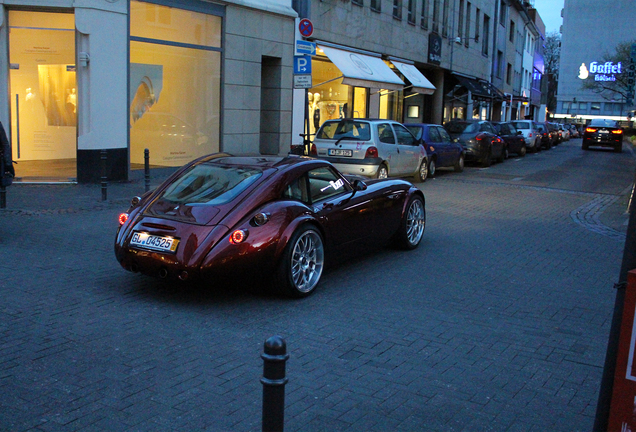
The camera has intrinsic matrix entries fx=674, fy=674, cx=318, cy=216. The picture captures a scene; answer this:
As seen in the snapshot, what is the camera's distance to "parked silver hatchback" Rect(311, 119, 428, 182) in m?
15.2

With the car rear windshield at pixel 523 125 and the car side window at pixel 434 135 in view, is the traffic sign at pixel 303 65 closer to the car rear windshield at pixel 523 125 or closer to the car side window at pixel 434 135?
the car side window at pixel 434 135

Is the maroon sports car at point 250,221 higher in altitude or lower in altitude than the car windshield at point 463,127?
lower

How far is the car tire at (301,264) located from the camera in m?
6.20

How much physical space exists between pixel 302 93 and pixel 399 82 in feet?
16.3

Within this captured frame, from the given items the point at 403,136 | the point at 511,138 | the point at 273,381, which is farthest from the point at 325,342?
the point at 511,138

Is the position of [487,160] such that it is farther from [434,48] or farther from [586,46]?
[586,46]

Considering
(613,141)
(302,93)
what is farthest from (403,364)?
(613,141)

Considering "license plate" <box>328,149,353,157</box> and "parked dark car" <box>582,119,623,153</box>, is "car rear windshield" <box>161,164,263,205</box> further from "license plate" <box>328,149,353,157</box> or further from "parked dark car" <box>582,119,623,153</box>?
"parked dark car" <box>582,119,623,153</box>

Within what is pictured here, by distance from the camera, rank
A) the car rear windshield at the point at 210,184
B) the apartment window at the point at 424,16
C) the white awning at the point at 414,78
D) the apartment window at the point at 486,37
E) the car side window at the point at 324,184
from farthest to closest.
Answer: the apartment window at the point at 486,37
the apartment window at the point at 424,16
the white awning at the point at 414,78
the car side window at the point at 324,184
the car rear windshield at the point at 210,184

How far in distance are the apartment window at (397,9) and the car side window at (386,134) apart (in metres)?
13.2

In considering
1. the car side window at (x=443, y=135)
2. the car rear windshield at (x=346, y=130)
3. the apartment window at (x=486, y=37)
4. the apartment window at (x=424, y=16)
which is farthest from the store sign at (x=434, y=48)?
the car rear windshield at (x=346, y=130)

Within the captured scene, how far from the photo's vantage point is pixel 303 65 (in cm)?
1590

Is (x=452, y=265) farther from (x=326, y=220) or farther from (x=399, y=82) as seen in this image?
(x=399, y=82)

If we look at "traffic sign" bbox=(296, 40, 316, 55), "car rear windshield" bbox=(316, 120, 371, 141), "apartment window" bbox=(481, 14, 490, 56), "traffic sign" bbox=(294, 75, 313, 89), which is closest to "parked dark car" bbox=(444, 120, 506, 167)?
"car rear windshield" bbox=(316, 120, 371, 141)
